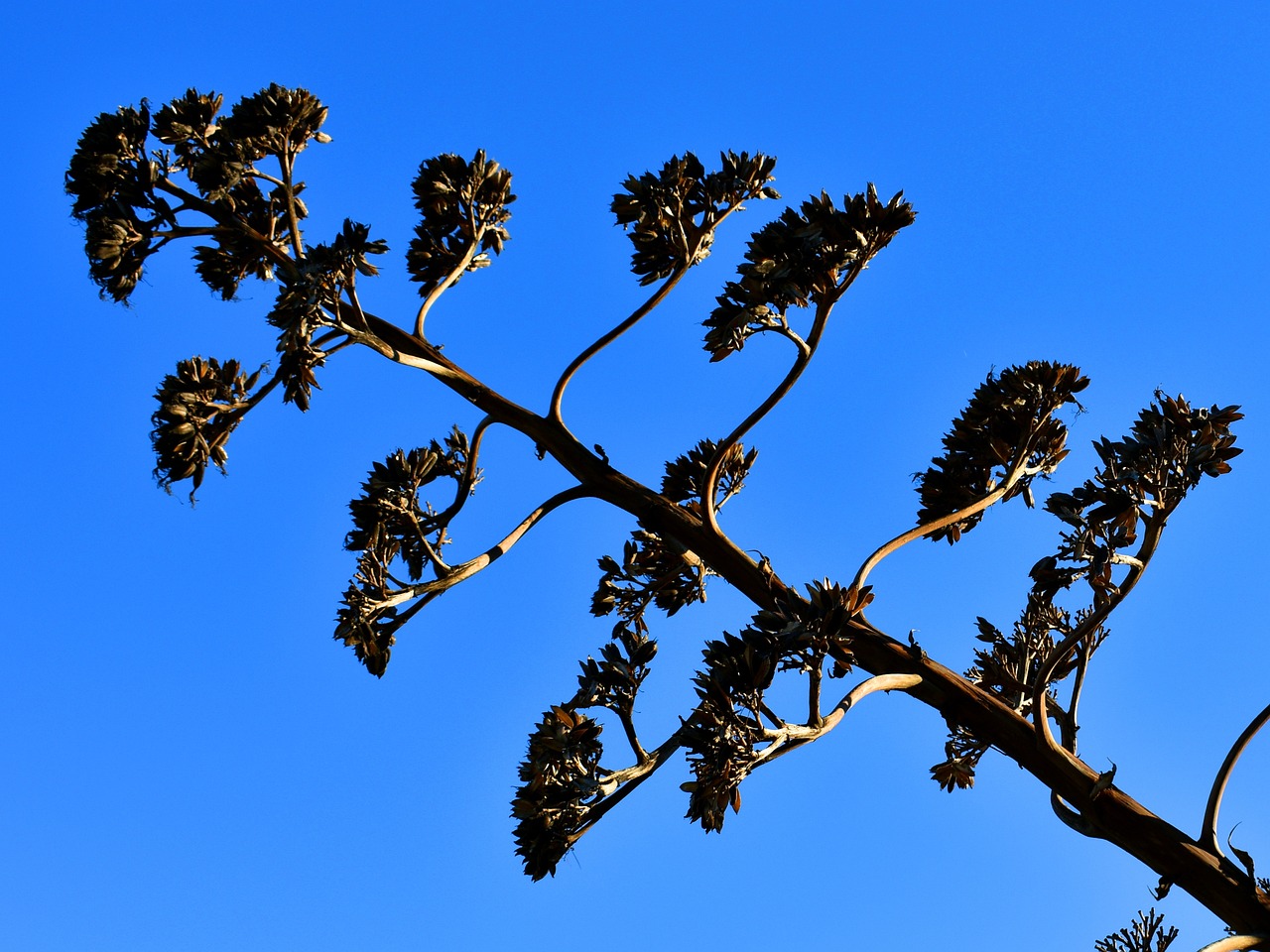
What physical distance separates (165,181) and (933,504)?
4308mm

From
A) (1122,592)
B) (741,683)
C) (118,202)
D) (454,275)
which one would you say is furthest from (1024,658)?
(118,202)

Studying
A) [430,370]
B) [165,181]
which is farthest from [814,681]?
[165,181]

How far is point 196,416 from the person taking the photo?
5691mm

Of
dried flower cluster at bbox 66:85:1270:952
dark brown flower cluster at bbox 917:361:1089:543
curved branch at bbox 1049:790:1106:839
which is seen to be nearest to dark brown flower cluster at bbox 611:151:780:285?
dried flower cluster at bbox 66:85:1270:952

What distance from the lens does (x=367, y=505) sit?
19.2 feet

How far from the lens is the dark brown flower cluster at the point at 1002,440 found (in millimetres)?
6230

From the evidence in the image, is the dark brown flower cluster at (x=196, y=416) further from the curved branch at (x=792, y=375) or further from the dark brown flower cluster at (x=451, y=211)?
the curved branch at (x=792, y=375)

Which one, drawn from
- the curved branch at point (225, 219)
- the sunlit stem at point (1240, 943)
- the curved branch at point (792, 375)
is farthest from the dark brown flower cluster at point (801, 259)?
the sunlit stem at point (1240, 943)

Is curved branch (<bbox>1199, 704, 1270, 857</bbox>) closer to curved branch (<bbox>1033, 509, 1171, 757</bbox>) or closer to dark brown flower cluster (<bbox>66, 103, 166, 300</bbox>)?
curved branch (<bbox>1033, 509, 1171, 757</bbox>)

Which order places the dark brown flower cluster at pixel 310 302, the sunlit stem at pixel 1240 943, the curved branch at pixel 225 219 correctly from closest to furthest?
the sunlit stem at pixel 1240 943 < the dark brown flower cluster at pixel 310 302 < the curved branch at pixel 225 219

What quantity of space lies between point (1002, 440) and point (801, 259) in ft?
5.01

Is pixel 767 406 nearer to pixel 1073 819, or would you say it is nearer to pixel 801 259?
pixel 801 259

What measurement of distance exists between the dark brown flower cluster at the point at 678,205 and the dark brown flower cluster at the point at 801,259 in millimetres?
415

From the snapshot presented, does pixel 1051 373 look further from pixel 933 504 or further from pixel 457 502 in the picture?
pixel 457 502
